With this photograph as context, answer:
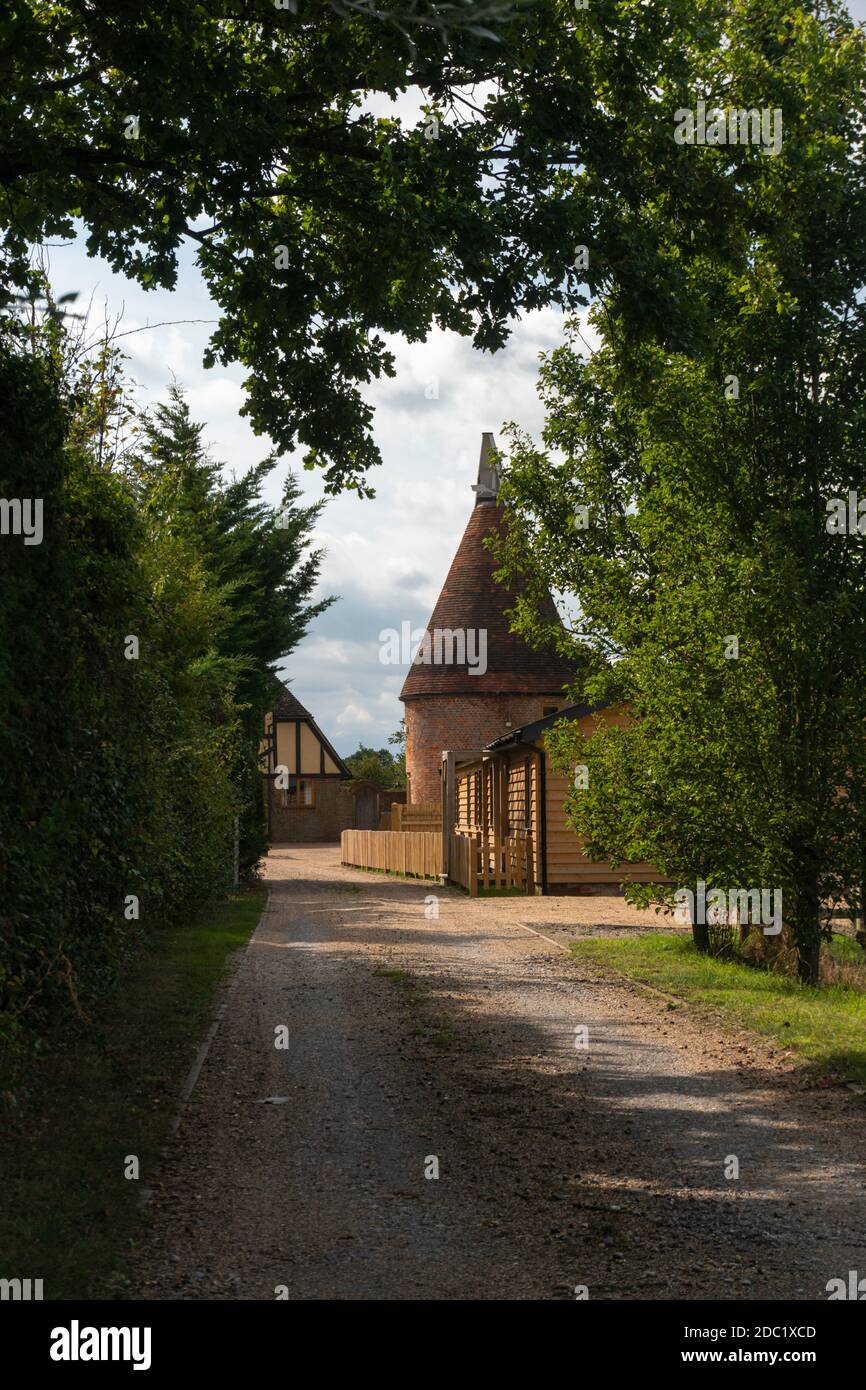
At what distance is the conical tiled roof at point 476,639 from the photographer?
143ft

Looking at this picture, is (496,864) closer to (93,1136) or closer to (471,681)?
(471,681)

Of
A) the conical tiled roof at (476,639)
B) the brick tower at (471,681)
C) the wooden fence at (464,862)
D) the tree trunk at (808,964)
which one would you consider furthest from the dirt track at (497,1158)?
the conical tiled roof at (476,639)

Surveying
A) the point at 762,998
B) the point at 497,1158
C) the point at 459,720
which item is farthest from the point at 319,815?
the point at 497,1158

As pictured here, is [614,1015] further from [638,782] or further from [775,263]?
[775,263]

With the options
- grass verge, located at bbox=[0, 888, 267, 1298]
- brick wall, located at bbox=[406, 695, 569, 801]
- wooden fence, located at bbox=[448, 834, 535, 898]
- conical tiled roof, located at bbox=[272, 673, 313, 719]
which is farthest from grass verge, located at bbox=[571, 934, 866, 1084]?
conical tiled roof, located at bbox=[272, 673, 313, 719]

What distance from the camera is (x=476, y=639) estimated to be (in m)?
44.6

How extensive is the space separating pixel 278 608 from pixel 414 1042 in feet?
66.3

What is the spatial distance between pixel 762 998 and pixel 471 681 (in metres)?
30.6

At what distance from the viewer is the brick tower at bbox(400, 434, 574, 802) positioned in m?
43.7

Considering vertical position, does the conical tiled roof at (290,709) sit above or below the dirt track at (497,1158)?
above

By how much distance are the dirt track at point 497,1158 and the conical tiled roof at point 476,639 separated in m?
29.2

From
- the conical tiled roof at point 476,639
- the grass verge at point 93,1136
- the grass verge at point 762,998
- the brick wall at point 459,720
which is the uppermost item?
the conical tiled roof at point 476,639

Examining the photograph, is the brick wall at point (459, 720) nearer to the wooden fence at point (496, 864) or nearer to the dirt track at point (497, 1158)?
the wooden fence at point (496, 864)

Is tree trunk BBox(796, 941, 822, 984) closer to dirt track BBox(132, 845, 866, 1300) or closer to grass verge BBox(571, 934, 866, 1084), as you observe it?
grass verge BBox(571, 934, 866, 1084)
